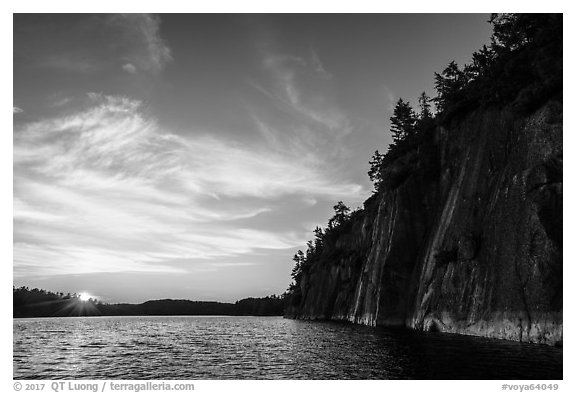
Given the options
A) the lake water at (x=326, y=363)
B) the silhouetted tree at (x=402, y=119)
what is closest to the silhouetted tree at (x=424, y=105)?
the silhouetted tree at (x=402, y=119)

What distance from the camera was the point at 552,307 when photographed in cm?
2567

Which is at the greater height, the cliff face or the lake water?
the cliff face

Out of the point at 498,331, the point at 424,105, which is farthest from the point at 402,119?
the point at 498,331

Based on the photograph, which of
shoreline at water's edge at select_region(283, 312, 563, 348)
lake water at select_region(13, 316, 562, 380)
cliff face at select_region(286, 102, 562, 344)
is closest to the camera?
lake water at select_region(13, 316, 562, 380)

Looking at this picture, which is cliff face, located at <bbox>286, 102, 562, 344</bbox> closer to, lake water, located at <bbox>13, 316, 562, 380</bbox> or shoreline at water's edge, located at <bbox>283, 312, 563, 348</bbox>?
shoreline at water's edge, located at <bbox>283, 312, 563, 348</bbox>

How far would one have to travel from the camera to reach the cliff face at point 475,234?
91.6 ft

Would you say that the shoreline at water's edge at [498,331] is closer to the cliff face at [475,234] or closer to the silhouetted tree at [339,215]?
the cliff face at [475,234]

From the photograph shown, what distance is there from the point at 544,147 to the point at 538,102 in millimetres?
5183

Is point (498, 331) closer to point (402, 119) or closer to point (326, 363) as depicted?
point (326, 363)

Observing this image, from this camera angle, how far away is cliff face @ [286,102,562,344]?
91.6 ft

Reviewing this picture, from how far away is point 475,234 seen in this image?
127ft

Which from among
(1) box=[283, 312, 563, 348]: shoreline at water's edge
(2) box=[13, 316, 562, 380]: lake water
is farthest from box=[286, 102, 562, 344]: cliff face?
(2) box=[13, 316, 562, 380]: lake water
